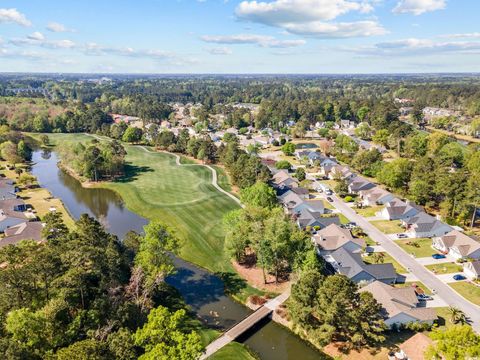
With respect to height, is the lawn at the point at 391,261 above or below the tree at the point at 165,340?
below

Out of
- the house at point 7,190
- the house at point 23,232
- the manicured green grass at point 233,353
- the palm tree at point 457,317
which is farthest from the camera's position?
the house at point 7,190

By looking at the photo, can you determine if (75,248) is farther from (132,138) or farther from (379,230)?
(132,138)

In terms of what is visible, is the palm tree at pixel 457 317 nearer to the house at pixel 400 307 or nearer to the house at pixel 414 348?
the house at pixel 400 307

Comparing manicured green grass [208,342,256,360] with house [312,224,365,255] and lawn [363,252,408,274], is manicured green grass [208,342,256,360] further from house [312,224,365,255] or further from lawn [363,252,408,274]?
lawn [363,252,408,274]

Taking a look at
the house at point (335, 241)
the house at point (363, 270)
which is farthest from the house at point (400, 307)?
the house at point (335, 241)

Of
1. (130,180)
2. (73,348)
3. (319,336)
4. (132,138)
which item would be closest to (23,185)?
(130,180)

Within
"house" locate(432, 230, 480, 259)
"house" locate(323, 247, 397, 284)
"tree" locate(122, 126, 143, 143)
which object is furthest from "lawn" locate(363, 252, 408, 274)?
"tree" locate(122, 126, 143, 143)

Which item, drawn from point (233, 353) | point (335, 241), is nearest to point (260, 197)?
point (335, 241)
